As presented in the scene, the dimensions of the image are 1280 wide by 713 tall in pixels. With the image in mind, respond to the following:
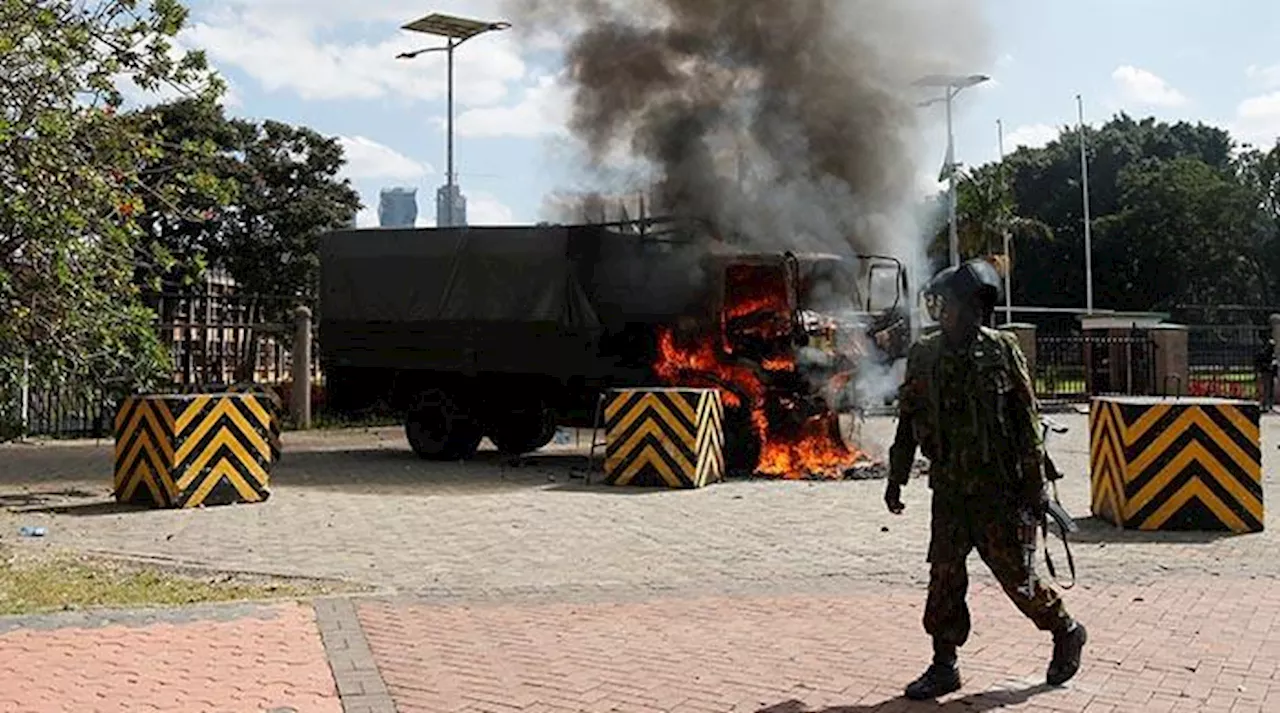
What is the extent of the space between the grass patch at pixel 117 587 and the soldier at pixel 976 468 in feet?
12.4

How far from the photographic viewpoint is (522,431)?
1614cm

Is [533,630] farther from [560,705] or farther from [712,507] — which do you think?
[712,507]

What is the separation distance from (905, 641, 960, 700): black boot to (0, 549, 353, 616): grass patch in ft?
12.1

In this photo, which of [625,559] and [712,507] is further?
[712,507]

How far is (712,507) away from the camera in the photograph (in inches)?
422

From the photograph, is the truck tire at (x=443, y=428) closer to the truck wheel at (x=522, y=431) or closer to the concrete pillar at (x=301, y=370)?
the truck wheel at (x=522, y=431)

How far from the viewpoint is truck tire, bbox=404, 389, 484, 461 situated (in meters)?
15.6

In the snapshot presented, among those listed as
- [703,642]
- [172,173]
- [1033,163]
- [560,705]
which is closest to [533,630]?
[703,642]

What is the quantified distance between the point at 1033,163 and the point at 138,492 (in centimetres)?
5684

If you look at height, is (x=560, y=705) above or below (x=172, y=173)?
below

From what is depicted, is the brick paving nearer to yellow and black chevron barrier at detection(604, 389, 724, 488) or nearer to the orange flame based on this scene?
yellow and black chevron barrier at detection(604, 389, 724, 488)

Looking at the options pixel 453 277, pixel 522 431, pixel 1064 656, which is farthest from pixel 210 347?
pixel 1064 656

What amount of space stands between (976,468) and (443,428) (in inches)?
453

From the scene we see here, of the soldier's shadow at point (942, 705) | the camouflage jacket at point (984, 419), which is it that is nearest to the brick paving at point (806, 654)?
the soldier's shadow at point (942, 705)
